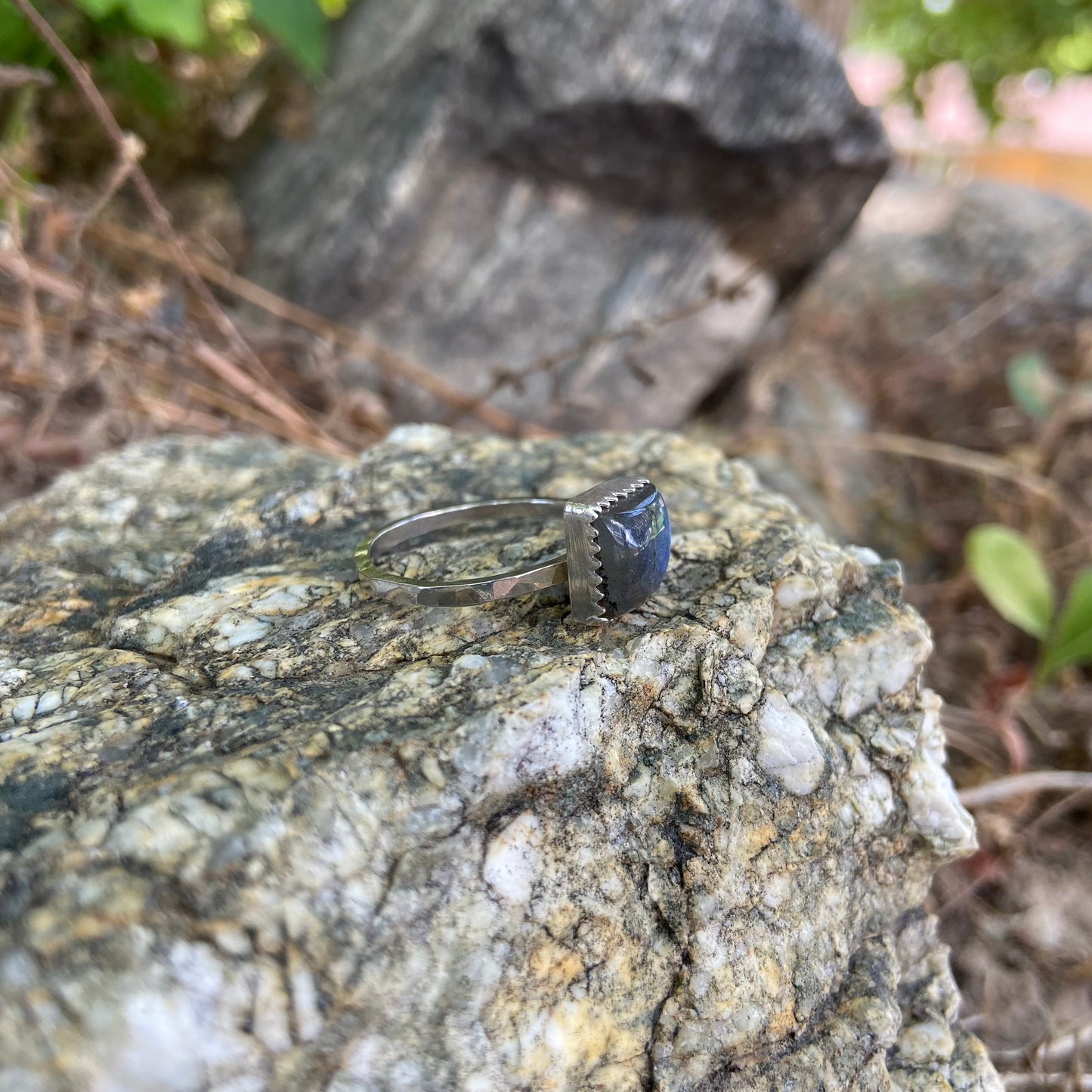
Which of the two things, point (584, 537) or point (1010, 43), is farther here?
point (1010, 43)

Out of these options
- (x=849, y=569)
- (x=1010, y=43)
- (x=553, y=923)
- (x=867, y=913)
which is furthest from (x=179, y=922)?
(x=1010, y=43)

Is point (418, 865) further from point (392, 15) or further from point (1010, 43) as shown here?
point (1010, 43)

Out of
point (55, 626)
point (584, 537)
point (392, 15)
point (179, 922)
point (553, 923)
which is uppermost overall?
point (392, 15)

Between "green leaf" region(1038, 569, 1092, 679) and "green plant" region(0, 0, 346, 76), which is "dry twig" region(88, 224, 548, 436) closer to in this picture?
"green plant" region(0, 0, 346, 76)

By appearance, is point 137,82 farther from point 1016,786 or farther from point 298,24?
point 1016,786

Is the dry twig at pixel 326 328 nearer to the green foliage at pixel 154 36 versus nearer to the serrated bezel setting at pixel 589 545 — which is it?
the green foliage at pixel 154 36

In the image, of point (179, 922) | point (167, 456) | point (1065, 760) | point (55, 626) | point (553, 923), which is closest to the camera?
point (179, 922)

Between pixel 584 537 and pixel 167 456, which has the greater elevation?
pixel 584 537

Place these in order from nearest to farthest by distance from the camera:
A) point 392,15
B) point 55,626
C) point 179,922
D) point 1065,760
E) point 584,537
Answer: point 179,922 < point 584,537 < point 55,626 < point 1065,760 < point 392,15
